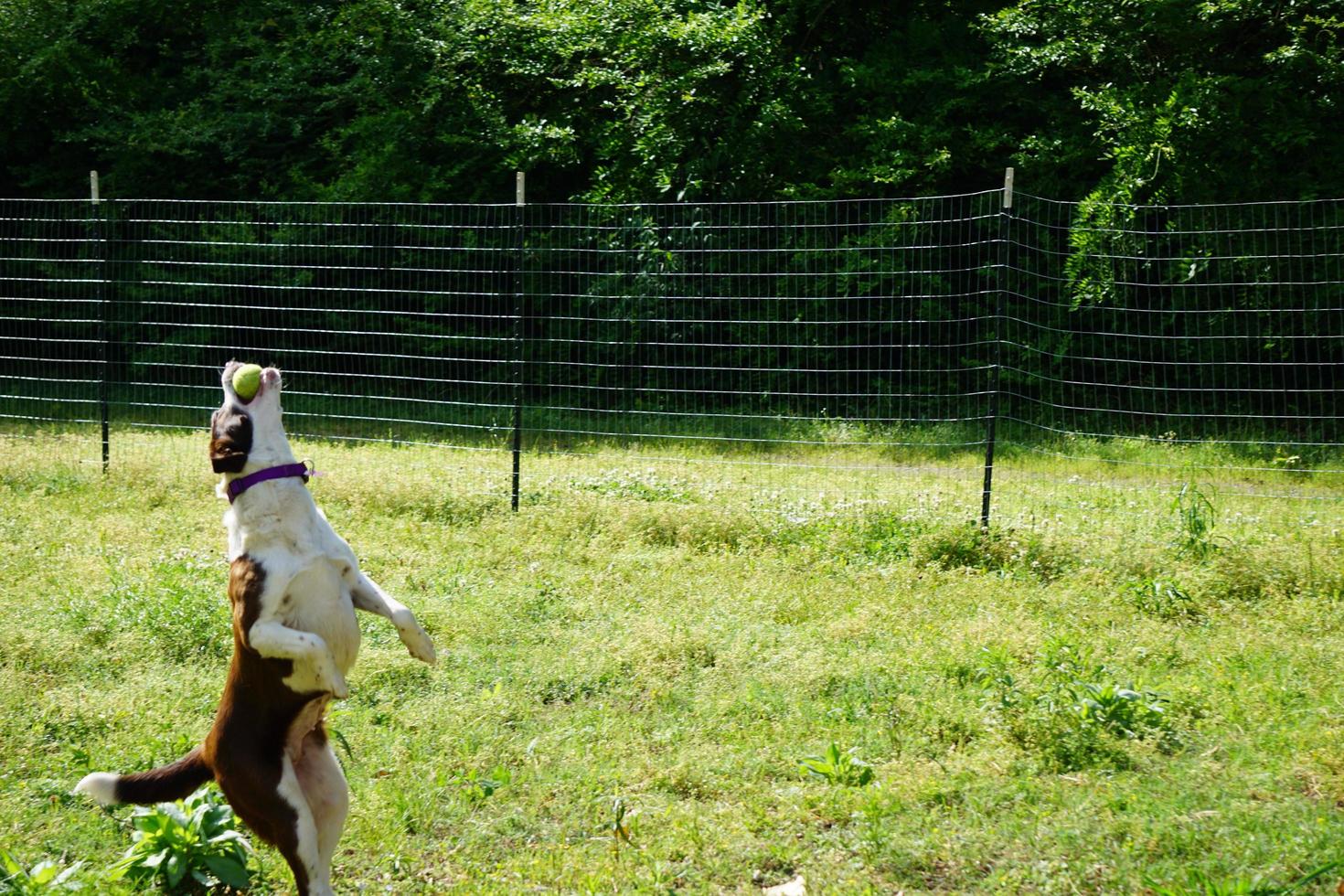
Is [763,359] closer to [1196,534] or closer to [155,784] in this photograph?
[1196,534]

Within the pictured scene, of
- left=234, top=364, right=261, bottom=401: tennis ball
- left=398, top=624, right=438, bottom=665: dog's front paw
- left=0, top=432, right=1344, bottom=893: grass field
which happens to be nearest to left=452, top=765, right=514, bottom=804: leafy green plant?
left=0, top=432, right=1344, bottom=893: grass field

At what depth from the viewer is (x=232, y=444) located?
10.9 ft

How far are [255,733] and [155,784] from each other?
1.36 feet

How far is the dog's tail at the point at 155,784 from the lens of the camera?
3439mm

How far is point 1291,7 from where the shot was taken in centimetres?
1183

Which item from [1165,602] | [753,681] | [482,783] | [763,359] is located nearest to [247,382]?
[482,783]

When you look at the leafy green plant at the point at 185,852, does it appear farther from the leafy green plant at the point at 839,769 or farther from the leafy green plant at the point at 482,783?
the leafy green plant at the point at 839,769

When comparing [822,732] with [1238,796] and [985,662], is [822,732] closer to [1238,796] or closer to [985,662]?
[985,662]

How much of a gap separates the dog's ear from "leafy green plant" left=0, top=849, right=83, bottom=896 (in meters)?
1.32

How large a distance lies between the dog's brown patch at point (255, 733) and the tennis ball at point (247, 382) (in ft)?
1.53

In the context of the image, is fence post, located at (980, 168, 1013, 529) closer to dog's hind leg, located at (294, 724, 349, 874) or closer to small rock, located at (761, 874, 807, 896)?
small rock, located at (761, 874, 807, 896)

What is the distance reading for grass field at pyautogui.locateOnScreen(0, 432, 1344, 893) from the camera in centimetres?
394

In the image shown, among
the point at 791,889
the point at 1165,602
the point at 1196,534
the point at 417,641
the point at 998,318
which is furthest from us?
the point at 998,318

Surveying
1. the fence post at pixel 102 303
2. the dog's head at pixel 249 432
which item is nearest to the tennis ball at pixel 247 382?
the dog's head at pixel 249 432
